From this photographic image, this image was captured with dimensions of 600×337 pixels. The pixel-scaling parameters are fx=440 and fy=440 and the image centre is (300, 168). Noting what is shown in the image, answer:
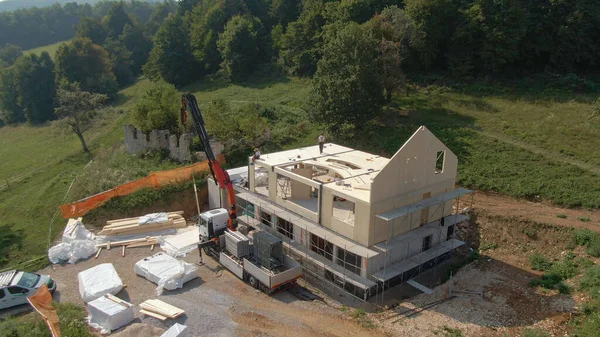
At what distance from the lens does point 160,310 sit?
19.5 metres

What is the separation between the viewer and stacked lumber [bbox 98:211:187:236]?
89.2ft

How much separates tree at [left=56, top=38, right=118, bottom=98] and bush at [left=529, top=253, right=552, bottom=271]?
6748 centimetres

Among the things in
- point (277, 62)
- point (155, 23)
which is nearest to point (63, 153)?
point (277, 62)

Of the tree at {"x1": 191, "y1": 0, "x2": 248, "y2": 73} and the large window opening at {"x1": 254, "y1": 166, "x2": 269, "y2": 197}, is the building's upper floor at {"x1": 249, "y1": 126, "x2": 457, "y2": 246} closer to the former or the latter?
the large window opening at {"x1": 254, "y1": 166, "x2": 269, "y2": 197}

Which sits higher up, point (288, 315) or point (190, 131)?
point (190, 131)

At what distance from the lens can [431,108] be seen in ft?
140

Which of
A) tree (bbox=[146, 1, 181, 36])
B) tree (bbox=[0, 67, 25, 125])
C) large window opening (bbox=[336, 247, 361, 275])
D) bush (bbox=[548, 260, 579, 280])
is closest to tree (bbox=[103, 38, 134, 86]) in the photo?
tree (bbox=[146, 1, 181, 36])

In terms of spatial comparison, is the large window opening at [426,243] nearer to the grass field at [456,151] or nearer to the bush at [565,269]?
the bush at [565,269]

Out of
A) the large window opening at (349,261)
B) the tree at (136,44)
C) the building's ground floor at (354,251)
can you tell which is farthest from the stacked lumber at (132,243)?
the tree at (136,44)

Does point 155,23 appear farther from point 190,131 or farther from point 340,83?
point 340,83

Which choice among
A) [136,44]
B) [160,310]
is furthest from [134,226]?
[136,44]

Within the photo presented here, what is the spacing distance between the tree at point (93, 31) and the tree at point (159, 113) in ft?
211

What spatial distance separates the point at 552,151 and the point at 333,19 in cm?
3135

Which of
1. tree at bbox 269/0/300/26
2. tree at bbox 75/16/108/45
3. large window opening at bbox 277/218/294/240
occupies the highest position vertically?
tree at bbox 269/0/300/26
